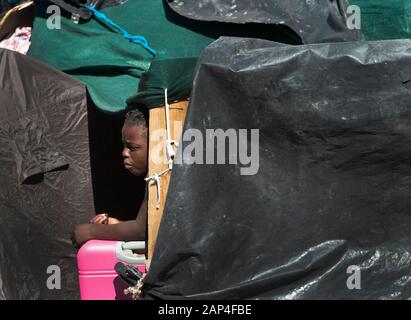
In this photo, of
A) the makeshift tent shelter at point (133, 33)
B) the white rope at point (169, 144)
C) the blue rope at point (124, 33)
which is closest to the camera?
the white rope at point (169, 144)

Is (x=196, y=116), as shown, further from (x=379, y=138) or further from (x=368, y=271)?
(x=368, y=271)

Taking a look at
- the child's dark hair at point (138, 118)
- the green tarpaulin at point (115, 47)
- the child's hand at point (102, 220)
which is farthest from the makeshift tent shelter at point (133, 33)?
the child's hand at point (102, 220)

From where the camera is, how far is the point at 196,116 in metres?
3.04

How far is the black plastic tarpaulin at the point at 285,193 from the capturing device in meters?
2.96

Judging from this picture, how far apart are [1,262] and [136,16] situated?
1.32 metres

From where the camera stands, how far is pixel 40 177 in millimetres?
3666

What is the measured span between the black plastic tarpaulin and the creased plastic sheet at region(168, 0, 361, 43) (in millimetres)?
566

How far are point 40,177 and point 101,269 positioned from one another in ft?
1.71

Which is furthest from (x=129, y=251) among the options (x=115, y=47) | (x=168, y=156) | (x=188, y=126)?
(x=115, y=47)

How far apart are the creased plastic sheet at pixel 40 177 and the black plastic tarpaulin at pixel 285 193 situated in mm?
816

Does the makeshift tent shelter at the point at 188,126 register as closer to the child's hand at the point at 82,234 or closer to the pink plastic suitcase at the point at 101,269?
the child's hand at the point at 82,234

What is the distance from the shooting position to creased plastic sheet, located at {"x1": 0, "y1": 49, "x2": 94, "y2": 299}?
361 cm
